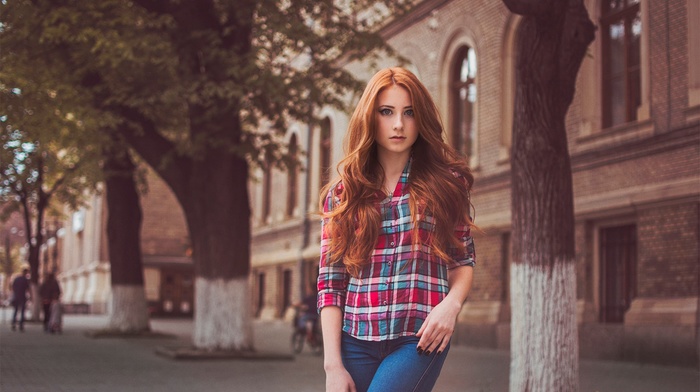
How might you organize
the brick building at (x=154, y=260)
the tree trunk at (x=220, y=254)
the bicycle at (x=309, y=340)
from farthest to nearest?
the brick building at (x=154, y=260), the bicycle at (x=309, y=340), the tree trunk at (x=220, y=254)

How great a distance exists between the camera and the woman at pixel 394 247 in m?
2.81

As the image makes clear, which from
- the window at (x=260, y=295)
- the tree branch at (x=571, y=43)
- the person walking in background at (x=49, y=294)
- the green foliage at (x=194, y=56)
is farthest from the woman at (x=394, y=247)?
the window at (x=260, y=295)

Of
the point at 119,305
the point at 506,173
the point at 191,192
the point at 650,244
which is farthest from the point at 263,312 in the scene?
the point at 650,244

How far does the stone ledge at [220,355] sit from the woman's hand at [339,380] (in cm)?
1307

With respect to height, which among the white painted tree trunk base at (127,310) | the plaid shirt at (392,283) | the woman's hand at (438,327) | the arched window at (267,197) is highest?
the arched window at (267,197)

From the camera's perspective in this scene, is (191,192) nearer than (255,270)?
Yes

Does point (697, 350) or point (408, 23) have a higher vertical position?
point (408, 23)

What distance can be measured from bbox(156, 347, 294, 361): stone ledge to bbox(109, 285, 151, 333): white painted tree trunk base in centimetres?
636

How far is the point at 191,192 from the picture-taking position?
54.3ft

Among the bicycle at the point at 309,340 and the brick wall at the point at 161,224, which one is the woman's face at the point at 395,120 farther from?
the brick wall at the point at 161,224

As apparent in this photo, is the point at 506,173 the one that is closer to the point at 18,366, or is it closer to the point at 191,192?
the point at 191,192

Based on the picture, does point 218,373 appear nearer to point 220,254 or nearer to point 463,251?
point 220,254

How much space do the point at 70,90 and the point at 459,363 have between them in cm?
808

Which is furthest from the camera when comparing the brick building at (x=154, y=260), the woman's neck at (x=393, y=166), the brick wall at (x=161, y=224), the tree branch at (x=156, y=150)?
the brick wall at (x=161, y=224)
